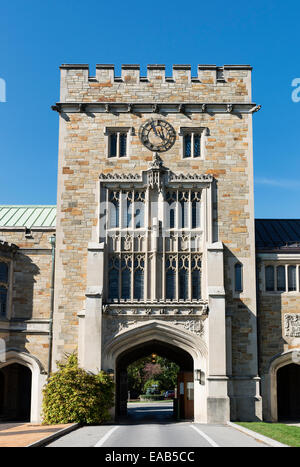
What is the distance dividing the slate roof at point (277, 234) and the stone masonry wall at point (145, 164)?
7.00ft

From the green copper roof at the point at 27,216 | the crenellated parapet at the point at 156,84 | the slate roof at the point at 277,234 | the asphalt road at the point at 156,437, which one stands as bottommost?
the asphalt road at the point at 156,437

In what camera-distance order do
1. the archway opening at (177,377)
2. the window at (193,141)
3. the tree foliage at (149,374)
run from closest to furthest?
the window at (193,141), the archway opening at (177,377), the tree foliage at (149,374)

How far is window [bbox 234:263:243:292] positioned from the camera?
2488 centimetres

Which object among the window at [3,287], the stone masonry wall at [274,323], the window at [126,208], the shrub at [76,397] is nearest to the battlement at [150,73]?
the window at [126,208]

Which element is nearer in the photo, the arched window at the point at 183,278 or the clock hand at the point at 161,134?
the arched window at the point at 183,278

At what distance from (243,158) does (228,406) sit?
10329 millimetres

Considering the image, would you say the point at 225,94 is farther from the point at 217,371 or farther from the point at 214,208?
the point at 217,371

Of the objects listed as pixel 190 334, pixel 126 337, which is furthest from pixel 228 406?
pixel 126 337

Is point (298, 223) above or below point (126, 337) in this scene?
above

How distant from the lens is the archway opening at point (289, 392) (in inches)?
1098

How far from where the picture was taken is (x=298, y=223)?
98.8ft

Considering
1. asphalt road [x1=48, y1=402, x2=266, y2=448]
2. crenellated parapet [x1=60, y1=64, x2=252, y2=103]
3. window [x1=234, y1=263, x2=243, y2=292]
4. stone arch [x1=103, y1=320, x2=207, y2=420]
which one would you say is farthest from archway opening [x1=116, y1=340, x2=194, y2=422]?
crenellated parapet [x1=60, y1=64, x2=252, y2=103]

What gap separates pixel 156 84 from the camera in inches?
1043

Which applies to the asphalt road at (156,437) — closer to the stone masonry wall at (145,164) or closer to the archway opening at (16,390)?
the stone masonry wall at (145,164)
